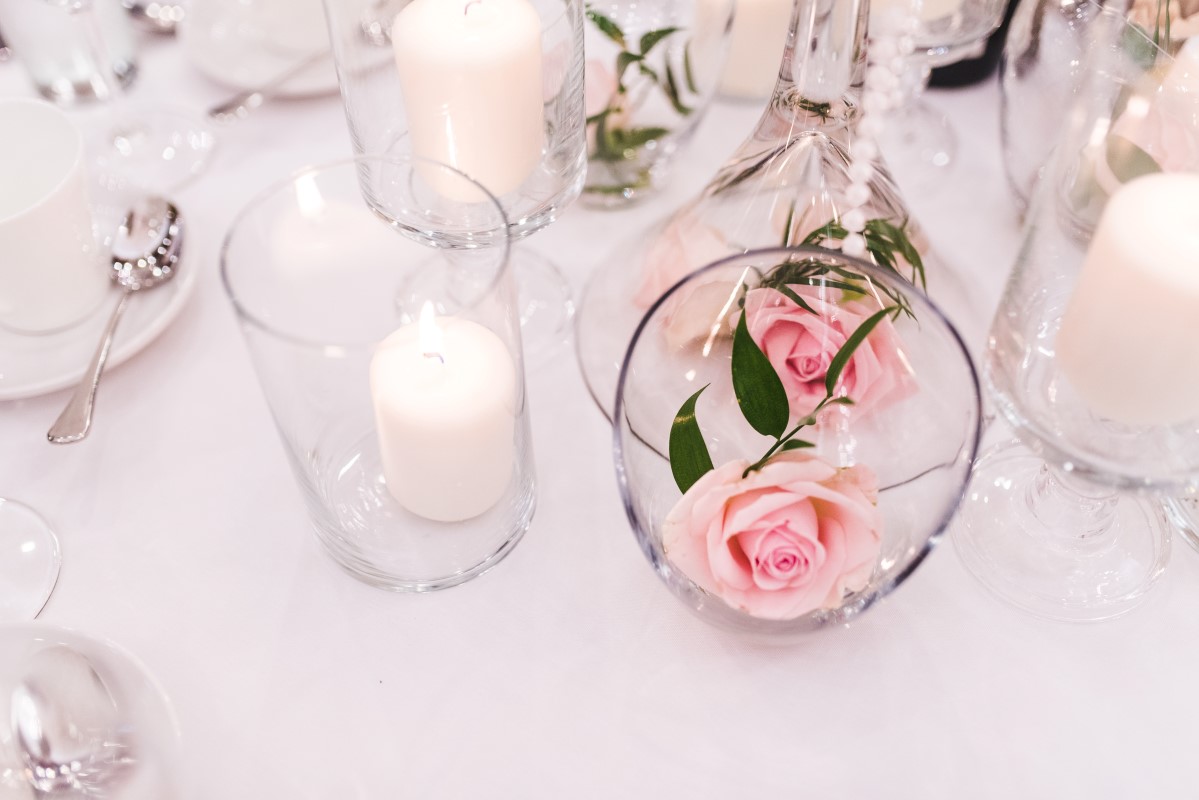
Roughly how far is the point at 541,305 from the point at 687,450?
23cm

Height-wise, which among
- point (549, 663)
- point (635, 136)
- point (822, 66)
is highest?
point (822, 66)

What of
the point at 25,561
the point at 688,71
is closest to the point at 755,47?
the point at 688,71

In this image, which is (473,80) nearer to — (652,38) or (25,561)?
(652,38)

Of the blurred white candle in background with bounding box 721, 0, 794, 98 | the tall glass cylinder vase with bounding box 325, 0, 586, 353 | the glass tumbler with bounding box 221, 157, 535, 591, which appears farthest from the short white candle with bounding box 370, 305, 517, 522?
the blurred white candle in background with bounding box 721, 0, 794, 98

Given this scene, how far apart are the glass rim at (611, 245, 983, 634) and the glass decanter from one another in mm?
132

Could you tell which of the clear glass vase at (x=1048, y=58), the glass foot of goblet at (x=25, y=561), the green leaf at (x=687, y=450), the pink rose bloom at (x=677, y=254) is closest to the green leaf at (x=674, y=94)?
the pink rose bloom at (x=677, y=254)

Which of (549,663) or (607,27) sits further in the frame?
(607,27)

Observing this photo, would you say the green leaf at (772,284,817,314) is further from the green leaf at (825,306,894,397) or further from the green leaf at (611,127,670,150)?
the green leaf at (611,127,670,150)

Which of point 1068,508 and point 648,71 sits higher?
point 648,71

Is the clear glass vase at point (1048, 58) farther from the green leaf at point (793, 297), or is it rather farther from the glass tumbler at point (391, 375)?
the glass tumbler at point (391, 375)

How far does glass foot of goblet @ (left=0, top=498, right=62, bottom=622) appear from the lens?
513 millimetres

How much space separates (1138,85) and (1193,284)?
0.44 feet

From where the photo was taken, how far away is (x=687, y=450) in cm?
45

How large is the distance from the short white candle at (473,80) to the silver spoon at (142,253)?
0.64 feet
